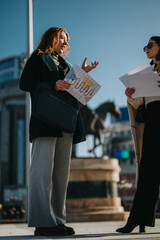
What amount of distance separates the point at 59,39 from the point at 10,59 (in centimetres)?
7894

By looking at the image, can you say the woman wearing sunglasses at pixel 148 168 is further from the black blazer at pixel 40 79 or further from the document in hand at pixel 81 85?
the black blazer at pixel 40 79

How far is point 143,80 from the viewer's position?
3.21 metres

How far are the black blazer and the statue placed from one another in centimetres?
1066

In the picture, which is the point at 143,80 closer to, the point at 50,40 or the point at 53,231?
the point at 50,40

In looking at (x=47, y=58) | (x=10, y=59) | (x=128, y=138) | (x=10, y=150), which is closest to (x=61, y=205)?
(x=47, y=58)

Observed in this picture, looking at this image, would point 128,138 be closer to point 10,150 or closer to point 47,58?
point 10,150

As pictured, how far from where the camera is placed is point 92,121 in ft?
47.1

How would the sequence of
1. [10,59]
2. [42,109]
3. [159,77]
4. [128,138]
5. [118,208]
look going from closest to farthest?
[42,109]
[159,77]
[118,208]
[128,138]
[10,59]

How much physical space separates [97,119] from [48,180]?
37.9 ft

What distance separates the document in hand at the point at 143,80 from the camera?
316 cm

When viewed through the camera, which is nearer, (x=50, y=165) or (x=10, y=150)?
(x=50, y=165)

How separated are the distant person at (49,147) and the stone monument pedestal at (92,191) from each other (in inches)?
304

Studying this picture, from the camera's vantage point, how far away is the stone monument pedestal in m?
10.8

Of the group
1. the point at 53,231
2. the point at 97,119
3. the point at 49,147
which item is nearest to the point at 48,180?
the point at 49,147
